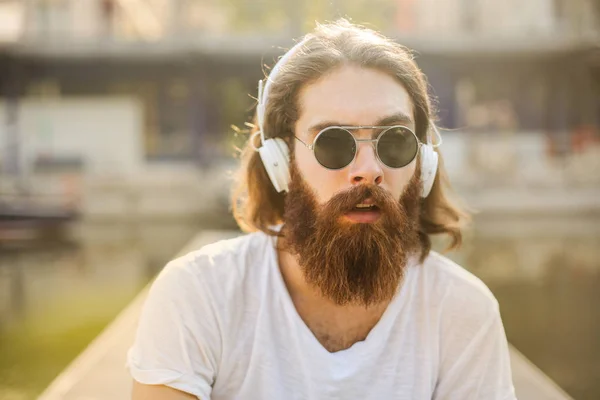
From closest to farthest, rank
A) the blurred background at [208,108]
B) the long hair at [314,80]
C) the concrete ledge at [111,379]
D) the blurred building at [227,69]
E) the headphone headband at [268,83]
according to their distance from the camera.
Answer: the long hair at [314,80] < the headphone headband at [268,83] < the concrete ledge at [111,379] < the blurred background at [208,108] < the blurred building at [227,69]

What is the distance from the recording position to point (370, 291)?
1966 millimetres

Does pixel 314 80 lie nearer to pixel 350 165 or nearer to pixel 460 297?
pixel 350 165

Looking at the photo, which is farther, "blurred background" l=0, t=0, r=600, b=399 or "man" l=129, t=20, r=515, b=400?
"blurred background" l=0, t=0, r=600, b=399

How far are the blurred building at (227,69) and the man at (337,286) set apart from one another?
18.2 m

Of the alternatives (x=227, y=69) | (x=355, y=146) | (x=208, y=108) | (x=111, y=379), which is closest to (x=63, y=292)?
(x=111, y=379)

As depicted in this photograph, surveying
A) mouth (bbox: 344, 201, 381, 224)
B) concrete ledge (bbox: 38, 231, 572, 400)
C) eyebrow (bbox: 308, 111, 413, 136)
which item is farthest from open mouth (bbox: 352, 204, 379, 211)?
concrete ledge (bbox: 38, 231, 572, 400)

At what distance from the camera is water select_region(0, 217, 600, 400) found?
566 cm

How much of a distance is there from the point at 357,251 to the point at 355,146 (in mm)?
320

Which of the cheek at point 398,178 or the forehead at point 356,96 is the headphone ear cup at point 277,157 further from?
the cheek at point 398,178

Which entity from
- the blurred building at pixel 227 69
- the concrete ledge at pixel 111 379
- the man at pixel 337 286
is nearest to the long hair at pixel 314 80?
the man at pixel 337 286

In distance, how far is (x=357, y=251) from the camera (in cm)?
199

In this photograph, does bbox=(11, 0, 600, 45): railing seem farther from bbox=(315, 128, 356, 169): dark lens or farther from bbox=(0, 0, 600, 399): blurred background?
bbox=(315, 128, 356, 169): dark lens

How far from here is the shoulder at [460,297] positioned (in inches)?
77.4

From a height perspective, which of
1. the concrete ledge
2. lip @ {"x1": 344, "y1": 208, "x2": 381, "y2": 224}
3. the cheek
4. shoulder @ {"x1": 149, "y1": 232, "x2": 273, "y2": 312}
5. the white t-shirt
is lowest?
the concrete ledge
